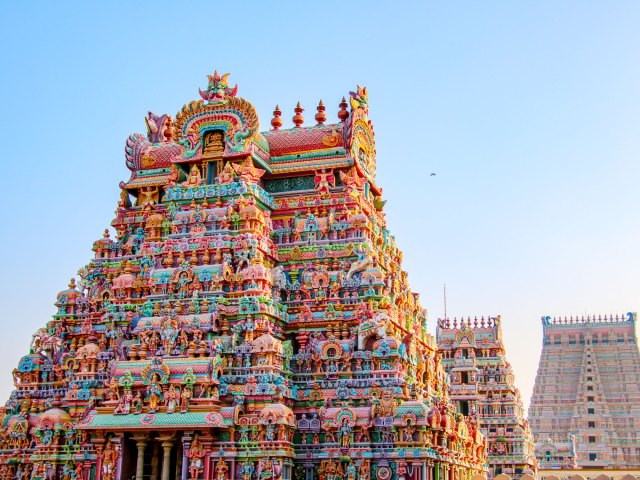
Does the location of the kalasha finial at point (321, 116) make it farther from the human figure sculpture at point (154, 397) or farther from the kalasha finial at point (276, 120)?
the human figure sculpture at point (154, 397)

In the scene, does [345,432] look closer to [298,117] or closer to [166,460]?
[166,460]

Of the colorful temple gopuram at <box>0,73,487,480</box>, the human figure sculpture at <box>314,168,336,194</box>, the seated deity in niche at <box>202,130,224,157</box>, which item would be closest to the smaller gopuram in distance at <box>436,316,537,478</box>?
the colorful temple gopuram at <box>0,73,487,480</box>

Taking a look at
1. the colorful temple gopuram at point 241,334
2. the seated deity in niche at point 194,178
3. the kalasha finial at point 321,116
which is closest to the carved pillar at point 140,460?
the colorful temple gopuram at point 241,334

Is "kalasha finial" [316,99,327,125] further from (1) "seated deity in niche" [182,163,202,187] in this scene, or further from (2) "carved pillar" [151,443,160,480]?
(2) "carved pillar" [151,443,160,480]

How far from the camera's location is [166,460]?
108 ft

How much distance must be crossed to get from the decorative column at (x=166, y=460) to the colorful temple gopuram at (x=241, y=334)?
8 cm

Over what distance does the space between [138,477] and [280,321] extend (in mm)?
8311

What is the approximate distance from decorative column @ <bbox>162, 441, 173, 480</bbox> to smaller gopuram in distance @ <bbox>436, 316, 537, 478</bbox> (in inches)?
1134

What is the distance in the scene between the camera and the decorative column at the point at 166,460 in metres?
32.9

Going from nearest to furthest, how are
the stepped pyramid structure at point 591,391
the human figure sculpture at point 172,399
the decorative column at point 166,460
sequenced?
the decorative column at point 166,460
the human figure sculpture at point 172,399
the stepped pyramid structure at point 591,391

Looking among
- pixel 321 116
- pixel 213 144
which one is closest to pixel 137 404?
pixel 213 144

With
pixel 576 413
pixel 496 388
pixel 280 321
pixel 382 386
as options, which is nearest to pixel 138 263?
pixel 280 321

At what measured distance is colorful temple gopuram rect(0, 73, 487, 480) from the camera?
33.2 m

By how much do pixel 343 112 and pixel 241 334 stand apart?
12.8 metres
